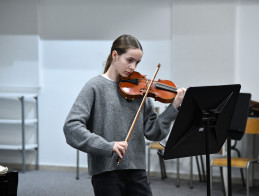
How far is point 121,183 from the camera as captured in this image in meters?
1.90

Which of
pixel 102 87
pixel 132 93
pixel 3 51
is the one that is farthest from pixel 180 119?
pixel 3 51

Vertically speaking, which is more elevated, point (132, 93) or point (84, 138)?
point (132, 93)

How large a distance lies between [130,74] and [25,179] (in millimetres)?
3241

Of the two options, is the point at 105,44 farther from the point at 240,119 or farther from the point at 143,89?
the point at 143,89

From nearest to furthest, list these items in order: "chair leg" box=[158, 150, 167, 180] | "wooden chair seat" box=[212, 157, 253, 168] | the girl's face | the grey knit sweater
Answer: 1. the grey knit sweater
2. the girl's face
3. "wooden chair seat" box=[212, 157, 253, 168]
4. "chair leg" box=[158, 150, 167, 180]

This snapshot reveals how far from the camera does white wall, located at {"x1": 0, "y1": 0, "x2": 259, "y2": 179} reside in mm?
4797

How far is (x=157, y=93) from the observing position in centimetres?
209

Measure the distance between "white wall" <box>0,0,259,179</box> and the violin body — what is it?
281cm

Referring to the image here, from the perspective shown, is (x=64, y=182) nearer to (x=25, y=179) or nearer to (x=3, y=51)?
(x=25, y=179)

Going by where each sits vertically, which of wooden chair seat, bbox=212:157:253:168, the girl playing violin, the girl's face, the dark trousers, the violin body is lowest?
wooden chair seat, bbox=212:157:253:168

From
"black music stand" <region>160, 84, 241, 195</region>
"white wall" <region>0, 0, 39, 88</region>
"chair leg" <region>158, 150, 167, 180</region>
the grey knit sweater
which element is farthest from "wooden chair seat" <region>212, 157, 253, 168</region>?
"white wall" <region>0, 0, 39, 88</region>

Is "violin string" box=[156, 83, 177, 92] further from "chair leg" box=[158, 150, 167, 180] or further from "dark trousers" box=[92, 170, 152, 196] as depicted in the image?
"chair leg" box=[158, 150, 167, 180]

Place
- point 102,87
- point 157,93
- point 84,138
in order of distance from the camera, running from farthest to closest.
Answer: point 157,93, point 102,87, point 84,138

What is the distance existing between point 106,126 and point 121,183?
272 mm
